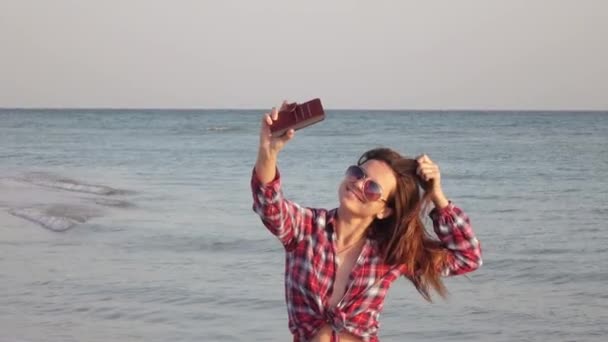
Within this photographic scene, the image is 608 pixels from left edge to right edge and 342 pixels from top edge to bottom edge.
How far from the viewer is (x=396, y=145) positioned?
1329 inches

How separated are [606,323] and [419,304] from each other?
1.21 m

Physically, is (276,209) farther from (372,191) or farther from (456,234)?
(456,234)

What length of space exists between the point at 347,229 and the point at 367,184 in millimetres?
161

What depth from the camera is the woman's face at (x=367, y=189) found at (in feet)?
10.9

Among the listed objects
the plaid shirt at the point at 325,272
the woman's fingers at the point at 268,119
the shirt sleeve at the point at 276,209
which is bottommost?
the plaid shirt at the point at 325,272

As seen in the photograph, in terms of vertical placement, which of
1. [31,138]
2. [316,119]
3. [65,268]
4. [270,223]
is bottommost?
[31,138]

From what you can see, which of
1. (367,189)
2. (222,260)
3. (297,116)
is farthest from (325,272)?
(222,260)

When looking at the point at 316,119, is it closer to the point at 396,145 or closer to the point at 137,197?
A: the point at 137,197

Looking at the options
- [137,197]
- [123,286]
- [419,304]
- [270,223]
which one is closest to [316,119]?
[270,223]

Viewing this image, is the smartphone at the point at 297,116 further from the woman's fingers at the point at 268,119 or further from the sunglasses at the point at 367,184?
the sunglasses at the point at 367,184

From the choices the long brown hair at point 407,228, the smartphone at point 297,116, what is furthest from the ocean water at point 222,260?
the smartphone at point 297,116

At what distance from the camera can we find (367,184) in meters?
3.32

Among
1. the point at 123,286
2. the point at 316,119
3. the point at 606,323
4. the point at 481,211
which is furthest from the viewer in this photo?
the point at 481,211

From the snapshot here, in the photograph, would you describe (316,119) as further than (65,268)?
No
